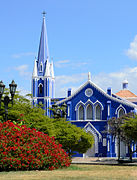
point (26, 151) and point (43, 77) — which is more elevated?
point (43, 77)

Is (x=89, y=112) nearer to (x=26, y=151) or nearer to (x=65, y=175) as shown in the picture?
(x=26, y=151)

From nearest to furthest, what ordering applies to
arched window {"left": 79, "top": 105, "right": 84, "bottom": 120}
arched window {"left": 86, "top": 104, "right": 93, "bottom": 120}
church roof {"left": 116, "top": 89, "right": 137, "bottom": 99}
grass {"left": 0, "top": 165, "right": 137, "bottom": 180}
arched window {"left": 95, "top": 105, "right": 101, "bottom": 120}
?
grass {"left": 0, "top": 165, "right": 137, "bottom": 180}, arched window {"left": 95, "top": 105, "right": 101, "bottom": 120}, arched window {"left": 86, "top": 104, "right": 93, "bottom": 120}, arched window {"left": 79, "top": 105, "right": 84, "bottom": 120}, church roof {"left": 116, "top": 89, "right": 137, "bottom": 99}

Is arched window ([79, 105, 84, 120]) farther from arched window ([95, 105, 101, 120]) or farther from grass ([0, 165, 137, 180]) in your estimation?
grass ([0, 165, 137, 180])

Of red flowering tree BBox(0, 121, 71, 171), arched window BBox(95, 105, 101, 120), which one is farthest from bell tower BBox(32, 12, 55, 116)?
→ red flowering tree BBox(0, 121, 71, 171)

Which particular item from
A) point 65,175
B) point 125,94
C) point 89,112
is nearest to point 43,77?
point 89,112

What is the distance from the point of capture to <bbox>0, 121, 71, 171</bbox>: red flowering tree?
16.1 m

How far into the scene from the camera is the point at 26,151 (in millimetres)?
16375

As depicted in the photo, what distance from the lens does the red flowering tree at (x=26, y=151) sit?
16.1 metres

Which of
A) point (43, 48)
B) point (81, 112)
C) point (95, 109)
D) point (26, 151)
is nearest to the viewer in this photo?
point (26, 151)

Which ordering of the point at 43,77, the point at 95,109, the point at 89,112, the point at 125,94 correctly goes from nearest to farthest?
the point at 95,109 → the point at 89,112 → the point at 43,77 → the point at 125,94

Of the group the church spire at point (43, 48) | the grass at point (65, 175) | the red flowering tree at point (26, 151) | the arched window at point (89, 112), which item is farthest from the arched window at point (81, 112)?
the grass at point (65, 175)

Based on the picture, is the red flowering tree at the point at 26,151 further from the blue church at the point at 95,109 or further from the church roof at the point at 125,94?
the church roof at the point at 125,94

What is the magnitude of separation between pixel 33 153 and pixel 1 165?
59.1 inches

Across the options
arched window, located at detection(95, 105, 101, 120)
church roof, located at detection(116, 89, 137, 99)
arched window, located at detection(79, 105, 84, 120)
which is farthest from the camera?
church roof, located at detection(116, 89, 137, 99)
